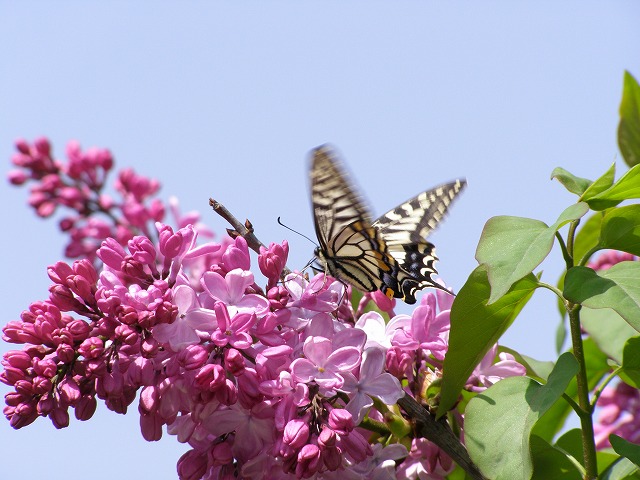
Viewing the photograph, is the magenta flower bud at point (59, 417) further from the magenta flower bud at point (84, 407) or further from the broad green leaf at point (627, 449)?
the broad green leaf at point (627, 449)

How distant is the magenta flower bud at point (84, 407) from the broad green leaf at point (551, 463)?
3.55 feet

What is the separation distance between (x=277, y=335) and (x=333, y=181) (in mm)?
836

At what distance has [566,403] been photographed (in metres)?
2.49

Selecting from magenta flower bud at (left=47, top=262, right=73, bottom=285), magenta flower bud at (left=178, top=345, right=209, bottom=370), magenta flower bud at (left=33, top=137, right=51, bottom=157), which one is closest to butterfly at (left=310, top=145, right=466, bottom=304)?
magenta flower bud at (left=178, top=345, right=209, bottom=370)

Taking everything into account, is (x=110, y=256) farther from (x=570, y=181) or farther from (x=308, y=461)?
(x=570, y=181)

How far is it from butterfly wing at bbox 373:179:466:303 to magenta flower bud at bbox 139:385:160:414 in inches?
45.2

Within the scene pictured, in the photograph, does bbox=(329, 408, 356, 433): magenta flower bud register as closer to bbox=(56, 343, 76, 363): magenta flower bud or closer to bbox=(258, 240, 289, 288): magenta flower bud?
bbox=(258, 240, 289, 288): magenta flower bud

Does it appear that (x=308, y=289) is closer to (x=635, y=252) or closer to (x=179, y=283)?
(x=179, y=283)

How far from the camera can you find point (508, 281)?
5.43ft

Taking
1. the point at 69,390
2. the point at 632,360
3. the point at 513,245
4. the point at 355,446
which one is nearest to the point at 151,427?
the point at 69,390

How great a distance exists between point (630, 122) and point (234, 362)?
2.04 m

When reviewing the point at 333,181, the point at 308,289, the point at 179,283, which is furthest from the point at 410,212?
the point at 179,283

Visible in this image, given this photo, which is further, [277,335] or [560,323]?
[560,323]

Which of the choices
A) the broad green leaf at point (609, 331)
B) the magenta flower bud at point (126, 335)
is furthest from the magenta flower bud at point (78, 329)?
the broad green leaf at point (609, 331)
